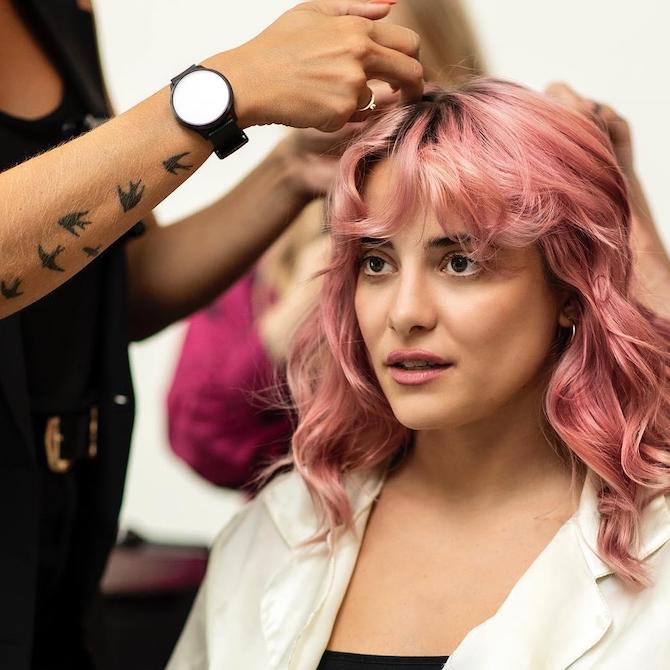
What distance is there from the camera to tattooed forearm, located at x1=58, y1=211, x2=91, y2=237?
1.21 m

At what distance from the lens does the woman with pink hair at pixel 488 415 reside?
1.30m

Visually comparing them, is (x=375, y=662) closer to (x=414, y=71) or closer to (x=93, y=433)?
(x=93, y=433)

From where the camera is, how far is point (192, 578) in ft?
7.36

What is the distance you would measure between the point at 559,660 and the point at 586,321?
44 cm

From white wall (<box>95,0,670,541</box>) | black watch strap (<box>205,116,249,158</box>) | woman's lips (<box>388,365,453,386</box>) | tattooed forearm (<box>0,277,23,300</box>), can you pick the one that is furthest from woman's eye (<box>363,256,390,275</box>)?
white wall (<box>95,0,670,541</box>)

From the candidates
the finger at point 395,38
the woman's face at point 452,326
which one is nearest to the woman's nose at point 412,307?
the woman's face at point 452,326

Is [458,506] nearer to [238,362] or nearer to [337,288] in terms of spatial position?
[337,288]

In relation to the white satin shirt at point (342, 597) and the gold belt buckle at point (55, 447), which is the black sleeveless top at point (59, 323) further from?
the white satin shirt at point (342, 597)

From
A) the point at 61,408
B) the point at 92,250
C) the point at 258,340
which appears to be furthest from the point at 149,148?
the point at 258,340

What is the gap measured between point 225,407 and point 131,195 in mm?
836

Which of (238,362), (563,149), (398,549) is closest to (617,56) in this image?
(563,149)

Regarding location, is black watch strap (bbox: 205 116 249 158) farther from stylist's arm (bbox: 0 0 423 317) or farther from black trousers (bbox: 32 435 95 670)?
black trousers (bbox: 32 435 95 670)

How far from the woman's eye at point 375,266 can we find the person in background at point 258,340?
0.25 metres

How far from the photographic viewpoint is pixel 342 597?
1.48 metres
